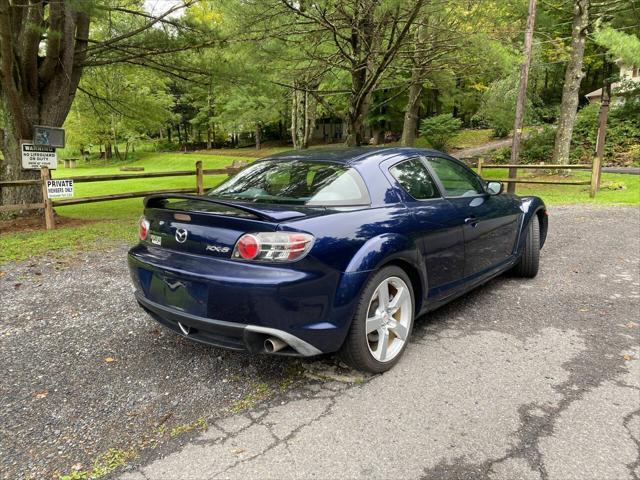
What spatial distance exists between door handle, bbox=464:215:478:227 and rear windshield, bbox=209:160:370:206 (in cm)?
111

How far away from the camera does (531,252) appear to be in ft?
16.2

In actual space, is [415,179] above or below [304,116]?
below

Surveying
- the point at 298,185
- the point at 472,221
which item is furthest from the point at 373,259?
the point at 472,221

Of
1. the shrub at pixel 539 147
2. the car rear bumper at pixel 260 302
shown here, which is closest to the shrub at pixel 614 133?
the shrub at pixel 539 147

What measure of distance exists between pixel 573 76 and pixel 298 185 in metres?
16.6

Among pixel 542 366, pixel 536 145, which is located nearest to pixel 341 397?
pixel 542 366

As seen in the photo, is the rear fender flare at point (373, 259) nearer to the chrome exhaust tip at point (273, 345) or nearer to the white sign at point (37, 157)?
the chrome exhaust tip at point (273, 345)

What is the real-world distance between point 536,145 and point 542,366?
21373 mm

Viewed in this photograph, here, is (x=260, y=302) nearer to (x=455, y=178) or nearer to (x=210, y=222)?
(x=210, y=222)

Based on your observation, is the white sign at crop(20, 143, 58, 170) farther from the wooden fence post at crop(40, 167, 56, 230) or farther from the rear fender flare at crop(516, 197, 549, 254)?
the rear fender flare at crop(516, 197, 549, 254)

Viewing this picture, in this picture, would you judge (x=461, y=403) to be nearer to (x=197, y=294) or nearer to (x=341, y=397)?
(x=341, y=397)

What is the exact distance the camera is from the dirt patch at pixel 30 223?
8.60 meters

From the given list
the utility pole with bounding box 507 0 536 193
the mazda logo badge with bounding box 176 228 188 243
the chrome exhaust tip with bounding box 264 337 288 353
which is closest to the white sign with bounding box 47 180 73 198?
the mazda logo badge with bounding box 176 228 188 243

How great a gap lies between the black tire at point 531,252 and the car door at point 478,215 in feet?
1.39
